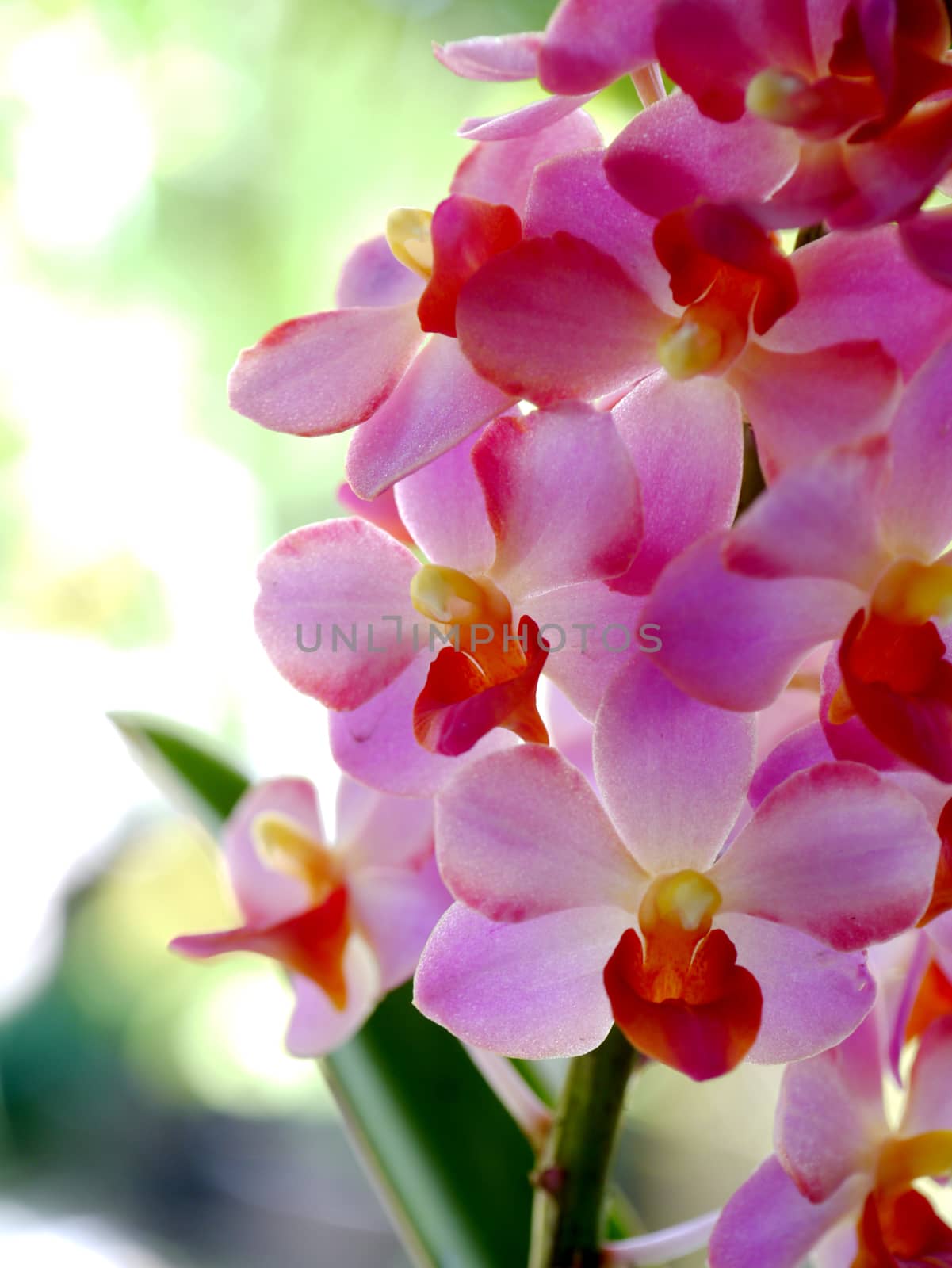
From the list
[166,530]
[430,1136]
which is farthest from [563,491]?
[166,530]

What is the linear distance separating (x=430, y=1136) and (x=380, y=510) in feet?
1.05

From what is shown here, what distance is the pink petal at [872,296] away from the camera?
1.10ft

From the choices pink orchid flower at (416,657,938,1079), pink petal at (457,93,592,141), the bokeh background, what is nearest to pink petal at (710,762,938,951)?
pink orchid flower at (416,657,938,1079)

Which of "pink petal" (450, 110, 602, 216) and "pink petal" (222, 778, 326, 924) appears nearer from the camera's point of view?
"pink petal" (450, 110, 602, 216)

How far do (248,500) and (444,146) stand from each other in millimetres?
618

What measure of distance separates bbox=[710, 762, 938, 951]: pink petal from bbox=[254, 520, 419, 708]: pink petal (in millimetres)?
130

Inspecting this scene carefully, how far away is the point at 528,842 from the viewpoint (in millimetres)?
360

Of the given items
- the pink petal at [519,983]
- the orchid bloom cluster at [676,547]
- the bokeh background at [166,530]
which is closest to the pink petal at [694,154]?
the orchid bloom cluster at [676,547]

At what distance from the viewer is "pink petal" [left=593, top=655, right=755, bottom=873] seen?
35 centimetres

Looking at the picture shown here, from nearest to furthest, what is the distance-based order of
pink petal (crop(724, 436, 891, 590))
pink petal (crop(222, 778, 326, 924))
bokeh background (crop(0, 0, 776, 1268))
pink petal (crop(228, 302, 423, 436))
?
1. pink petal (crop(724, 436, 891, 590))
2. pink petal (crop(228, 302, 423, 436))
3. pink petal (crop(222, 778, 326, 924))
4. bokeh background (crop(0, 0, 776, 1268))

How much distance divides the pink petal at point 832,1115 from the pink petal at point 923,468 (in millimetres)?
180

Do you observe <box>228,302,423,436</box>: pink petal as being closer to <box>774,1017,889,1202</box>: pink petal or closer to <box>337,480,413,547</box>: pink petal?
<box>337,480,413,547</box>: pink petal

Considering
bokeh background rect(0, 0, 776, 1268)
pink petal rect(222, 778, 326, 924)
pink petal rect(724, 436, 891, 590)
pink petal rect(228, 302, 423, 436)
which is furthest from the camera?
bokeh background rect(0, 0, 776, 1268)

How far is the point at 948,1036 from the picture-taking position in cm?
46
